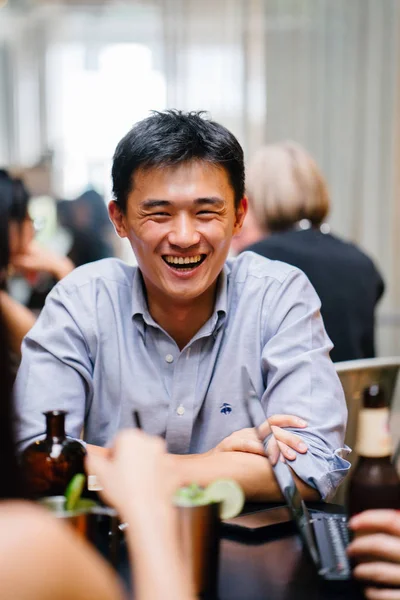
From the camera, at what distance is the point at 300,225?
345 cm

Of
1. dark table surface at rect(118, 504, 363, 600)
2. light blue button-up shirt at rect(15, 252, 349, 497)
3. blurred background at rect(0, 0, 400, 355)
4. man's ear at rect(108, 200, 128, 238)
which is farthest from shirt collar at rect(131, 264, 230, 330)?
blurred background at rect(0, 0, 400, 355)

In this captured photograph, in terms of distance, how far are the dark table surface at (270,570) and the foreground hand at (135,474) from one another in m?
0.26

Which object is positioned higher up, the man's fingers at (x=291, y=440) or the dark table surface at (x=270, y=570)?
the man's fingers at (x=291, y=440)

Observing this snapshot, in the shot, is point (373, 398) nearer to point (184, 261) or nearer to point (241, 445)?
point (241, 445)

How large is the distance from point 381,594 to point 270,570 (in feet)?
0.67

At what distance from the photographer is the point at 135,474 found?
1075 mm

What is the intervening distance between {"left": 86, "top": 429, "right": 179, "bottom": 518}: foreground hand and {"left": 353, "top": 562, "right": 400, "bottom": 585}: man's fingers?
0.99ft

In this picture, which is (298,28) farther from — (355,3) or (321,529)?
(321,529)

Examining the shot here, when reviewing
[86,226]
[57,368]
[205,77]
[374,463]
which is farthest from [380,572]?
[205,77]

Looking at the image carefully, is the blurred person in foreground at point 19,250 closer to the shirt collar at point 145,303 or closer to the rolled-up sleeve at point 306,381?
the shirt collar at point 145,303

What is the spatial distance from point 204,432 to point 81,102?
3451mm

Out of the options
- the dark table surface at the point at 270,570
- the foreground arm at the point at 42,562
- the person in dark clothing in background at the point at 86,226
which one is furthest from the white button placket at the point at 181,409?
the person in dark clothing in background at the point at 86,226

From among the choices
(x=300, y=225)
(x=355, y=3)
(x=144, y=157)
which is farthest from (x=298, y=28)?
(x=144, y=157)

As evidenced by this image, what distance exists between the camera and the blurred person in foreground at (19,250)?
3195 millimetres
